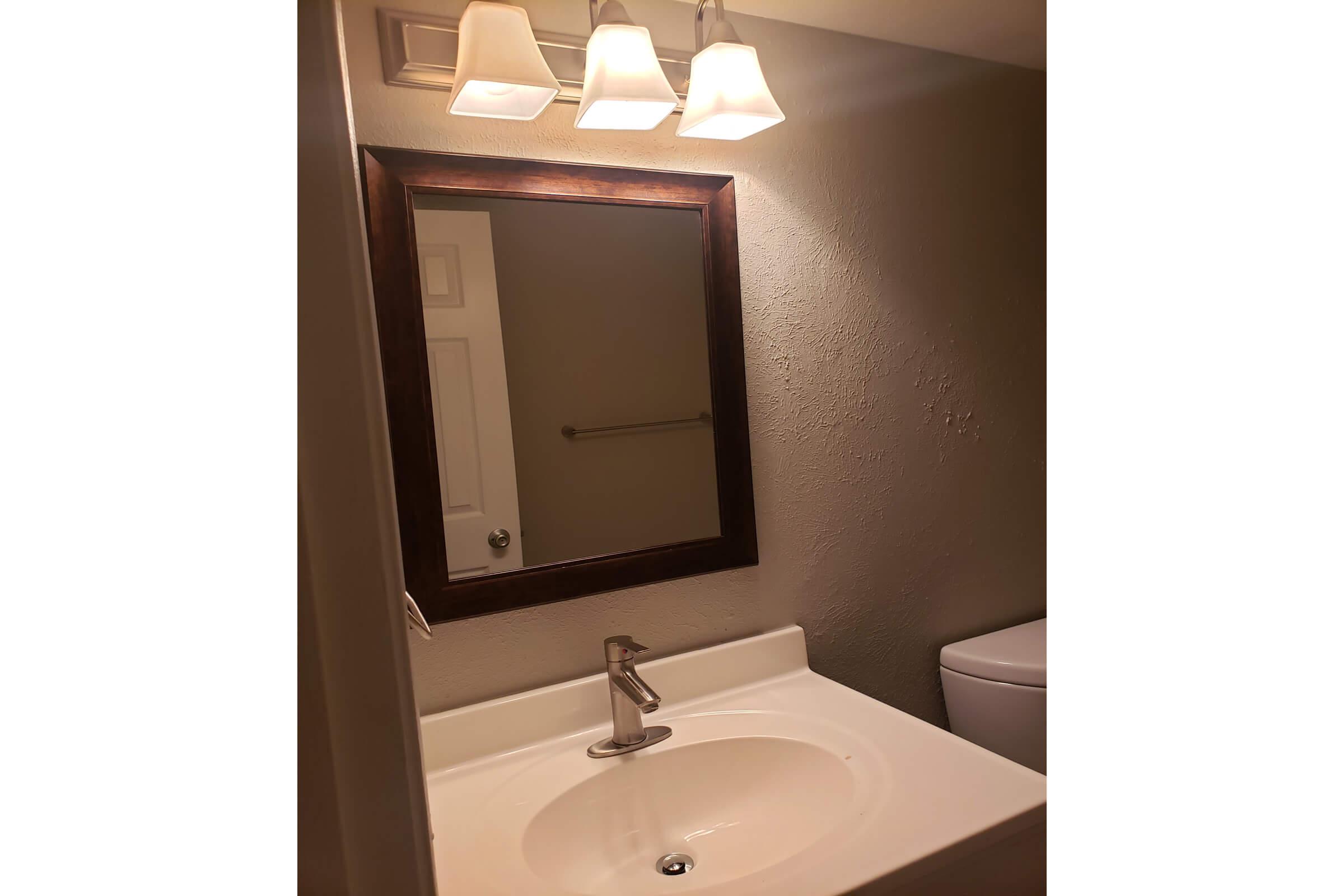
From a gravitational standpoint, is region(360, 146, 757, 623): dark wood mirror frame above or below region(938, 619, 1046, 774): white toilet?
above

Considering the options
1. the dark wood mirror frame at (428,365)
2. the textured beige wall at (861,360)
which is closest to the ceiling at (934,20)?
the textured beige wall at (861,360)

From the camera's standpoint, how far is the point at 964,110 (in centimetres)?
172

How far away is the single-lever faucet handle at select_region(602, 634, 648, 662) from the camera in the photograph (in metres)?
1.22

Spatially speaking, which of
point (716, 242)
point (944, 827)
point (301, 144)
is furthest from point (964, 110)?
point (301, 144)

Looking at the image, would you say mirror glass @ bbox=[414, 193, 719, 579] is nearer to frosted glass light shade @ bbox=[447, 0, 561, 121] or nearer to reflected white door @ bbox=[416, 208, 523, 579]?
reflected white door @ bbox=[416, 208, 523, 579]

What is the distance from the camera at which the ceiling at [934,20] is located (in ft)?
4.77

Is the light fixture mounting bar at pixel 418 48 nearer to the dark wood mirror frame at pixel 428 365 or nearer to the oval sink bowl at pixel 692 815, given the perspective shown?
the dark wood mirror frame at pixel 428 365

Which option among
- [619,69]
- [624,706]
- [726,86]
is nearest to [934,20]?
[726,86]

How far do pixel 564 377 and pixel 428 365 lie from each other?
0.71 ft

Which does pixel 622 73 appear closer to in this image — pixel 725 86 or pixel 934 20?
pixel 725 86

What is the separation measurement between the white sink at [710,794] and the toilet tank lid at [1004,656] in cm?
39

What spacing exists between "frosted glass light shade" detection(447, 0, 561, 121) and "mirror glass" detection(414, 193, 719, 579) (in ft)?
0.46

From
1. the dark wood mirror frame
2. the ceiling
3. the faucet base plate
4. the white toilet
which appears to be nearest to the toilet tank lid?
the white toilet
